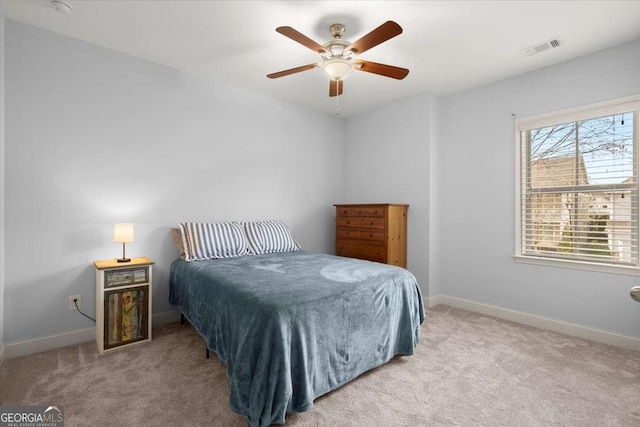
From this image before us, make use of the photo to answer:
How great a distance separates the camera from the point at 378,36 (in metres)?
1.93

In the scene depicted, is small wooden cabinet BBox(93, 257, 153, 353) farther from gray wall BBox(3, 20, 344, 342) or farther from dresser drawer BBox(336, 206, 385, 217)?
dresser drawer BBox(336, 206, 385, 217)

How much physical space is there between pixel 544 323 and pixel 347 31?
3.28 m

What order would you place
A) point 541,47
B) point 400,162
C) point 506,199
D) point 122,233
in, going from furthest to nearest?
point 400,162, point 506,199, point 541,47, point 122,233

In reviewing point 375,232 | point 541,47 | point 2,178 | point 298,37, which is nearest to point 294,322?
point 298,37

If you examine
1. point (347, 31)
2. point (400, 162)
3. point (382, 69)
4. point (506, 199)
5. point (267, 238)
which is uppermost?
point (347, 31)

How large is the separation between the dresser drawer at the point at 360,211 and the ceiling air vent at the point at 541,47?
1983 mm

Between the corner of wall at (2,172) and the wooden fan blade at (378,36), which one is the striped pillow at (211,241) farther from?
the wooden fan blade at (378,36)

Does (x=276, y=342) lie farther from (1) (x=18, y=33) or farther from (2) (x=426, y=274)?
(1) (x=18, y=33)

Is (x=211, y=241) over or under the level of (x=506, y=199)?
under

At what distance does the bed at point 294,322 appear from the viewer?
4.88ft

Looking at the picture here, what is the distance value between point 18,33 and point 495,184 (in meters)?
4.56

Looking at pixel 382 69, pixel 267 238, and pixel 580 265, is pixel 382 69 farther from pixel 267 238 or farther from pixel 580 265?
pixel 580 265

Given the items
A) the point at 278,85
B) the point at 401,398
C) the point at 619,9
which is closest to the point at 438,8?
the point at 619,9

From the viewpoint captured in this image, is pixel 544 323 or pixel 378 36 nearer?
pixel 378 36
